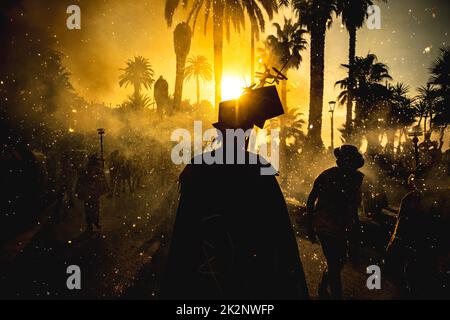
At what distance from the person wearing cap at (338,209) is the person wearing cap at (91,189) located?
5.69 m

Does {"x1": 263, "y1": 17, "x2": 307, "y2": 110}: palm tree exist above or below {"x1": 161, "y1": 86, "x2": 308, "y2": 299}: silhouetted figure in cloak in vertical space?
above

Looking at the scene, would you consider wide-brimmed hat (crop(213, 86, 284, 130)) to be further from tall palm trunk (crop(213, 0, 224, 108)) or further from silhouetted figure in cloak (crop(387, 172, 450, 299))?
tall palm trunk (crop(213, 0, 224, 108))

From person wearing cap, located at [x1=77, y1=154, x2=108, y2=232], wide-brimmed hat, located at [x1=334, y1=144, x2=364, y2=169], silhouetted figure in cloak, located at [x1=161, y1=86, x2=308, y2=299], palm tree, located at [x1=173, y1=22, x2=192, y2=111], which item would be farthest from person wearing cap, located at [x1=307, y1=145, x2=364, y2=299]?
palm tree, located at [x1=173, y1=22, x2=192, y2=111]

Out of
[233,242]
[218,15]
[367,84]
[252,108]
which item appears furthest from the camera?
[367,84]

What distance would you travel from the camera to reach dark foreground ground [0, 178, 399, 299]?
4.40 m

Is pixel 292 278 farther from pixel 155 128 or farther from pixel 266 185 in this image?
pixel 155 128

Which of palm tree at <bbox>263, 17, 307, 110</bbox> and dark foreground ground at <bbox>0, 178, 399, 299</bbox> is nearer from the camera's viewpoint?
dark foreground ground at <bbox>0, 178, 399, 299</bbox>

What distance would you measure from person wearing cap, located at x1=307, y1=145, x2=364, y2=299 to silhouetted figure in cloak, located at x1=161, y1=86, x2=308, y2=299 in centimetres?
234

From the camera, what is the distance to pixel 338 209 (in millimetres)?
3910

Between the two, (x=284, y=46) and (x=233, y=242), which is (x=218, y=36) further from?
(x=233, y=242)

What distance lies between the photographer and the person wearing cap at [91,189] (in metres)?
7.45

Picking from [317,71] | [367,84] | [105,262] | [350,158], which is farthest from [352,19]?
[105,262]

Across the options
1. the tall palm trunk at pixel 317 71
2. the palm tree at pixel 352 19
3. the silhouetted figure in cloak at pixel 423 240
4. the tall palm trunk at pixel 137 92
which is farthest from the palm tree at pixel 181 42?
the tall palm trunk at pixel 137 92

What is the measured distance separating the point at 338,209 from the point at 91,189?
606cm
